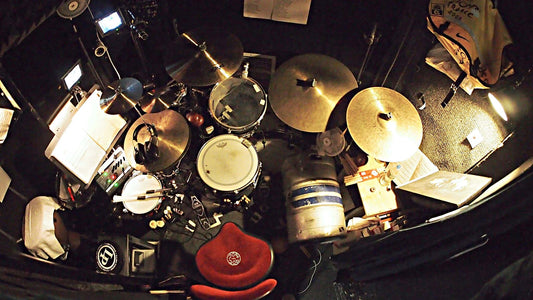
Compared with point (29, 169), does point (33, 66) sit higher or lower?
higher

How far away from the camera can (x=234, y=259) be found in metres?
2.73

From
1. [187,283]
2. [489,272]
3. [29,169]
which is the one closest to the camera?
[489,272]

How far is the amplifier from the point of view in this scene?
3170 mm

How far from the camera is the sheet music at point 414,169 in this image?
3125 mm

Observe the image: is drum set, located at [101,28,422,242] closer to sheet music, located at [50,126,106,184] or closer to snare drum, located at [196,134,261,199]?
snare drum, located at [196,134,261,199]

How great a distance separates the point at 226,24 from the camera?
341cm

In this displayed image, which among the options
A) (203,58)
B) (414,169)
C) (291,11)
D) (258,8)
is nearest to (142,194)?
(203,58)

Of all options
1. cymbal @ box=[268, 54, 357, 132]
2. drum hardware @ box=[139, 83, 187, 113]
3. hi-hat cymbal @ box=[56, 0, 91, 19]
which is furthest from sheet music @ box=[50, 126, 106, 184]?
cymbal @ box=[268, 54, 357, 132]

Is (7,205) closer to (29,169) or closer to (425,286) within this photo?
(29,169)

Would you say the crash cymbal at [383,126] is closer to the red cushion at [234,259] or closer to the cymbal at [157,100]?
the red cushion at [234,259]

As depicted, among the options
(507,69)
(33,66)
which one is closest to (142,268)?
(33,66)

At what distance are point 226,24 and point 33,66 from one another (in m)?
1.71

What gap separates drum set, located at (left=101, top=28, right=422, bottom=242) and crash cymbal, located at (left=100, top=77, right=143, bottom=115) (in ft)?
0.04

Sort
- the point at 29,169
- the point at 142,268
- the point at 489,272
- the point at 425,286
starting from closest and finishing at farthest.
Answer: the point at 489,272 < the point at 425,286 < the point at 29,169 < the point at 142,268
